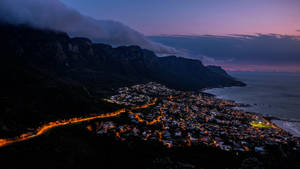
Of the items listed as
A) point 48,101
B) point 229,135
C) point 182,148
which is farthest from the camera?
point 48,101

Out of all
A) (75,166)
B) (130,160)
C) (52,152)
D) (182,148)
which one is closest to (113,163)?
(130,160)

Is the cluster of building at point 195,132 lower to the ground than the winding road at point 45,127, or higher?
lower

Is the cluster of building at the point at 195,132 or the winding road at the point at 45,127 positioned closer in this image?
the winding road at the point at 45,127

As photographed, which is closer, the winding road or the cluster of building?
the winding road

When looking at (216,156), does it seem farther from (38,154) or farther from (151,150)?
(38,154)

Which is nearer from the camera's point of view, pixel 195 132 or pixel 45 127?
pixel 45 127

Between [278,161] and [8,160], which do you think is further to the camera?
[278,161]

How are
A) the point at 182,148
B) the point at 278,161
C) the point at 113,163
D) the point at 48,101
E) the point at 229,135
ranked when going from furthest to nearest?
the point at 48,101
the point at 229,135
the point at 182,148
the point at 278,161
the point at 113,163

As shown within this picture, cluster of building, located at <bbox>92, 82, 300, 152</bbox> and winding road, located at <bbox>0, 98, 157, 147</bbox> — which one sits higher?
winding road, located at <bbox>0, 98, 157, 147</bbox>

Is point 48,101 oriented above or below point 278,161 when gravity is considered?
above

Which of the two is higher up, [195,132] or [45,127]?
[45,127]
